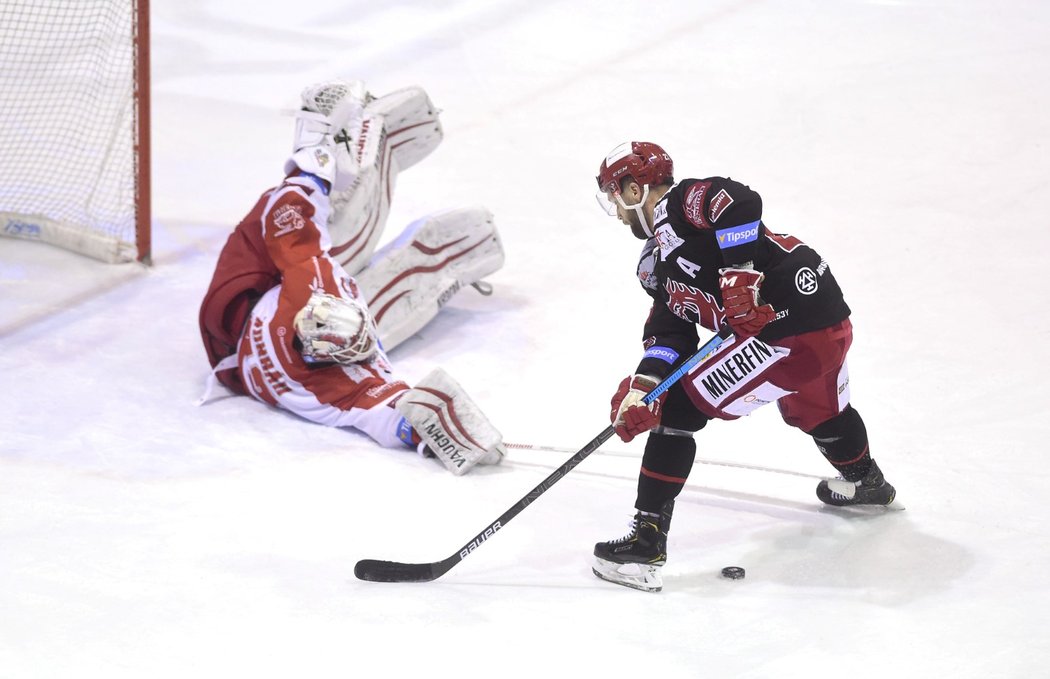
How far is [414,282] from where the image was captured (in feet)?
14.8

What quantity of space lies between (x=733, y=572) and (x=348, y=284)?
1.51 m

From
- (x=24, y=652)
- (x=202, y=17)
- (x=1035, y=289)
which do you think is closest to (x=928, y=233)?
(x=1035, y=289)

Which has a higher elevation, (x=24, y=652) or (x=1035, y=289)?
(x=1035, y=289)

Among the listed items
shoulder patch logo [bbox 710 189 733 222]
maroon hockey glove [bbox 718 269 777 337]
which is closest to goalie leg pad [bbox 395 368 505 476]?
maroon hockey glove [bbox 718 269 777 337]

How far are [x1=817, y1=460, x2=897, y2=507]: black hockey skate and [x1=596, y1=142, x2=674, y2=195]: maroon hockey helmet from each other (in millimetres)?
904

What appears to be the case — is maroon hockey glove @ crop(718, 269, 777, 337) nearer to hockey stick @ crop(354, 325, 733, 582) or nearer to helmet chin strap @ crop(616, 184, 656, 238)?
hockey stick @ crop(354, 325, 733, 582)

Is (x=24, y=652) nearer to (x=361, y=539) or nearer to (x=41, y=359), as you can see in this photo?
(x=361, y=539)

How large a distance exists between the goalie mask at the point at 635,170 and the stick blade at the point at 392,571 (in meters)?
0.94

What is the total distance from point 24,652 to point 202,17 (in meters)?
5.40

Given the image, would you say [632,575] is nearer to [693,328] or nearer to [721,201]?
[693,328]

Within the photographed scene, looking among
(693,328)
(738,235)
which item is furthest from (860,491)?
(738,235)

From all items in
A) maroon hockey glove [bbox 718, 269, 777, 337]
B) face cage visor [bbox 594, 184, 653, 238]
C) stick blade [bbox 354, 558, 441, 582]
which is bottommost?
stick blade [bbox 354, 558, 441, 582]

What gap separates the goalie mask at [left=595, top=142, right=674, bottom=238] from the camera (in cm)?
298

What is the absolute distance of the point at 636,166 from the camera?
9.75 ft
